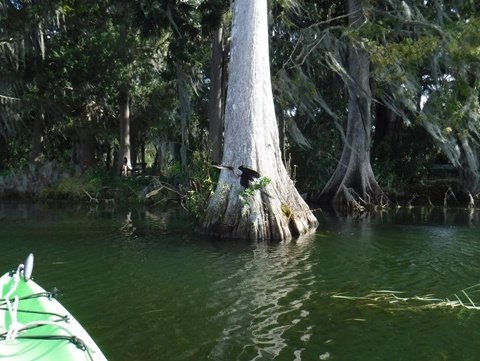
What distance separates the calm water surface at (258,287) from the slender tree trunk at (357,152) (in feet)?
18.1

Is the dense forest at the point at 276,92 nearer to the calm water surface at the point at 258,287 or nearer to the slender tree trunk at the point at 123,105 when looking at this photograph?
the slender tree trunk at the point at 123,105

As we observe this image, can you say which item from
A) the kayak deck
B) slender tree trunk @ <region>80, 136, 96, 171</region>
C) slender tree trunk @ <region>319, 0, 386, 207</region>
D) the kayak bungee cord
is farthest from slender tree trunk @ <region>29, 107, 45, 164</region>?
the kayak deck

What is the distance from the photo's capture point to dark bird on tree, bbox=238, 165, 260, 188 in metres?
11.3

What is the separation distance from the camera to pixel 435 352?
4855 millimetres

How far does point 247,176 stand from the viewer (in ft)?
37.2

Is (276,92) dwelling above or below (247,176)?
above

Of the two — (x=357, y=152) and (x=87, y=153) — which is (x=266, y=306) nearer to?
(x=357, y=152)

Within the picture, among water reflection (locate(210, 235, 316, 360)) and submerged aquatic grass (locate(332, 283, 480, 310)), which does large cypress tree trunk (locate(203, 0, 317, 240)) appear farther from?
submerged aquatic grass (locate(332, 283, 480, 310))

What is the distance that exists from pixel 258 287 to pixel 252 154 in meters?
4.72

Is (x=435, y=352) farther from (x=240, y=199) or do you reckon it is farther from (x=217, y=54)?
(x=217, y=54)

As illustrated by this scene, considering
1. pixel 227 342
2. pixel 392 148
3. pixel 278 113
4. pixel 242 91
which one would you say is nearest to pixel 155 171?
pixel 278 113

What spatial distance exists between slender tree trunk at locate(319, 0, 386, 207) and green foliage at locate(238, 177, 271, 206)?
305 inches

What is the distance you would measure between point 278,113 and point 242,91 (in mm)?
6302

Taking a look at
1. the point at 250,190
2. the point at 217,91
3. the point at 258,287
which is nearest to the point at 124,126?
the point at 217,91
